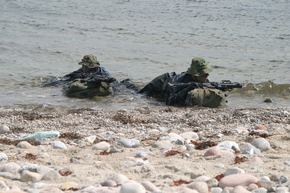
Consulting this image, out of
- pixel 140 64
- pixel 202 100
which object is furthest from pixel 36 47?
pixel 202 100

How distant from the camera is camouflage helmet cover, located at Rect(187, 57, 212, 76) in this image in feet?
39.1

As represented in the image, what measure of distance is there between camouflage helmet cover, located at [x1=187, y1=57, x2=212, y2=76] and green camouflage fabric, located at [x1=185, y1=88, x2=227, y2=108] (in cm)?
38

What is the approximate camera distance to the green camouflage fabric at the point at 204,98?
11758mm

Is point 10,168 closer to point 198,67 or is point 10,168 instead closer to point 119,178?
point 119,178

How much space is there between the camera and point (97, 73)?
13.3 m

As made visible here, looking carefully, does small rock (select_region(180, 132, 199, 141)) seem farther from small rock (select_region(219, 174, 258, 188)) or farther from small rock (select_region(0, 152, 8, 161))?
small rock (select_region(219, 174, 258, 188))

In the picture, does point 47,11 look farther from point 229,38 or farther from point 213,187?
point 213,187

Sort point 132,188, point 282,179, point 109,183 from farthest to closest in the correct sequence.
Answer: point 282,179 < point 109,183 < point 132,188

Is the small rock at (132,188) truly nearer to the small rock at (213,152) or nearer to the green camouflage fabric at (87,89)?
the small rock at (213,152)

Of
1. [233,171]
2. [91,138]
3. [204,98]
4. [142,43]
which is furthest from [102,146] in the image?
[142,43]

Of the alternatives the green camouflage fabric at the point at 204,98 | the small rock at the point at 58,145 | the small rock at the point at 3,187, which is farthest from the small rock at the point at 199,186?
the green camouflage fabric at the point at 204,98

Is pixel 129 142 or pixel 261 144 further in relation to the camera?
pixel 129 142

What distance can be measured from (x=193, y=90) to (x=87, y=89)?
86.9 inches

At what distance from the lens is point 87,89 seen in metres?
12.8
